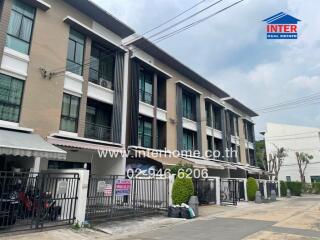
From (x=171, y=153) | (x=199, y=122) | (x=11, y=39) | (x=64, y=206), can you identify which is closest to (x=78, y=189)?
(x=64, y=206)

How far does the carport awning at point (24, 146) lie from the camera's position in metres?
10.5

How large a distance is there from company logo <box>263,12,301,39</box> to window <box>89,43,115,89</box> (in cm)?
1035

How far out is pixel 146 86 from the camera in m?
22.6

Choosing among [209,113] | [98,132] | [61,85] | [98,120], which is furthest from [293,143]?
[61,85]

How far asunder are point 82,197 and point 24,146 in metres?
2.92

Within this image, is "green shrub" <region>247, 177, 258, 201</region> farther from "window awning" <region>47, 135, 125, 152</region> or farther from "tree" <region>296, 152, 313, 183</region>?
"tree" <region>296, 152, 313, 183</region>

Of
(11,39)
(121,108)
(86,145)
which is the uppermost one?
(11,39)

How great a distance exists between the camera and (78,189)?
11.2m

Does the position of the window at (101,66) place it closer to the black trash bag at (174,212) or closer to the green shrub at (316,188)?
the black trash bag at (174,212)

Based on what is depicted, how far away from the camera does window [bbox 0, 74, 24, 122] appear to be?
41.9 feet

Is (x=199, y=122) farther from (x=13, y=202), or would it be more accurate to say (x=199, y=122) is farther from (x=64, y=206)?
(x=13, y=202)

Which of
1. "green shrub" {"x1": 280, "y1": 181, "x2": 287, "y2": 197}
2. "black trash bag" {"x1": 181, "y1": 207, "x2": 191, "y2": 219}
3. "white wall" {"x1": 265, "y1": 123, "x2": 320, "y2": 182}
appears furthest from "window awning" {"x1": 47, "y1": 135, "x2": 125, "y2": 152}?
"white wall" {"x1": 265, "y1": 123, "x2": 320, "y2": 182}

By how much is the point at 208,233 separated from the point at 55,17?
12.9 m

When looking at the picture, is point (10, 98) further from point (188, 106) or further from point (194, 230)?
point (188, 106)
